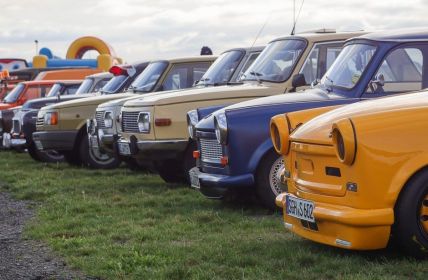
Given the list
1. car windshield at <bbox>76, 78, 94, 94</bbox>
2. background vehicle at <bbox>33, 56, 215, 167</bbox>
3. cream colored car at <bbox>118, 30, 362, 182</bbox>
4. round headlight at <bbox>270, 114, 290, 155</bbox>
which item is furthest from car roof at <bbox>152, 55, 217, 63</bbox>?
round headlight at <bbox>270, 114, 290, 155</bbox>

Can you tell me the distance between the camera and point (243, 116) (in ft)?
28.6

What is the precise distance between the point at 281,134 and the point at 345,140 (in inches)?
43.8

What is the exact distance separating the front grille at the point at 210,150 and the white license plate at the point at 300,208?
2204mm

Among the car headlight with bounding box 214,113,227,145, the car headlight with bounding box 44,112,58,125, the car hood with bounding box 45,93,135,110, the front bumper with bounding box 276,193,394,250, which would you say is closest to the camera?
the front bumper with bounding box 276,193,394,250

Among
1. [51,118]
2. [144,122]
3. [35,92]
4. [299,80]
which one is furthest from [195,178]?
[35,92]

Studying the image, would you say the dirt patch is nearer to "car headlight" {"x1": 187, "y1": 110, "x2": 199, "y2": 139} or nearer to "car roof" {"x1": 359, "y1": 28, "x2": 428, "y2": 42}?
"car headlight" {"x1": 187, "y1": 110, "x2": 199, "y2": 139}

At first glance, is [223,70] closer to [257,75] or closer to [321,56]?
[257,75]

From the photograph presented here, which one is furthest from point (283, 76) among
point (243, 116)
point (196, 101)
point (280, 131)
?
point (280, 131)

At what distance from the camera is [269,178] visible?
28.9 feet

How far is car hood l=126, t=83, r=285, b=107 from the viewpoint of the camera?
33.6 feet

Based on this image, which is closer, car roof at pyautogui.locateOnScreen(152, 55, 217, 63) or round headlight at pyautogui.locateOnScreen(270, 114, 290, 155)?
round headlight at pyautogui.locateOnScreen(270, 114, 290, 155)

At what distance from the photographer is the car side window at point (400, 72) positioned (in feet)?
27.2

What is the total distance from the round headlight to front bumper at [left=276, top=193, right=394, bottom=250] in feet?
2.68

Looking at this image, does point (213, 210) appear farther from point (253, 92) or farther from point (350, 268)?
point (350, 268)
